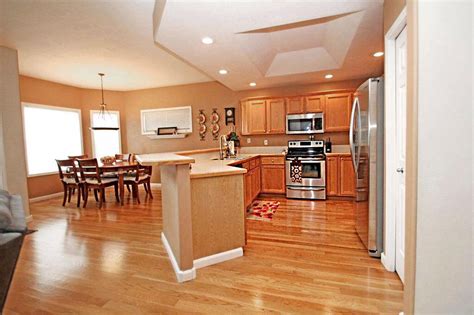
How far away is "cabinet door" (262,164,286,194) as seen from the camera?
511cm

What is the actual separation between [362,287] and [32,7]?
4.27m

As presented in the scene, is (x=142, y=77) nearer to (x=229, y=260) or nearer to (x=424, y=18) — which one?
(x=229, y=260)

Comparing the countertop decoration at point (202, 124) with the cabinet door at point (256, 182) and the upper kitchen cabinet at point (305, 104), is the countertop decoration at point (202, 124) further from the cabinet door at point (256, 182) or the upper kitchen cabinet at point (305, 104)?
the upper kitchen cabinet at point (305, 104)

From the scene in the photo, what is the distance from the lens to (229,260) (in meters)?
2.47

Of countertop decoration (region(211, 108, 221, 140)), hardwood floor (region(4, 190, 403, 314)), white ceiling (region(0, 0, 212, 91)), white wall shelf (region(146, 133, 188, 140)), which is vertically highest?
white ceiling (region(0, 0, 212, 91))

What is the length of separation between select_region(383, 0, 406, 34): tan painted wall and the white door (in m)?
0.15

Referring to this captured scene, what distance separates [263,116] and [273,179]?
144 centimetres

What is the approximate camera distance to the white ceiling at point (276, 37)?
7.48 feet

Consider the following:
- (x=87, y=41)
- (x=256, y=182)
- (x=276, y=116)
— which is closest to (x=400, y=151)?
(x=256, y=182)

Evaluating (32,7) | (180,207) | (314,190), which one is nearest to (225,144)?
(314,190)

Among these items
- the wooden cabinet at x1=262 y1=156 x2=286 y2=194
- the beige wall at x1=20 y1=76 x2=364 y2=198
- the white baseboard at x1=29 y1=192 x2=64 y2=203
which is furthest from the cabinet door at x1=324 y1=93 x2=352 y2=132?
the white baseboard at x1=29 y1=192 x2=64 y2=203

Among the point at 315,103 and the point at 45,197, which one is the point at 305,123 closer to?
the point at 315,103

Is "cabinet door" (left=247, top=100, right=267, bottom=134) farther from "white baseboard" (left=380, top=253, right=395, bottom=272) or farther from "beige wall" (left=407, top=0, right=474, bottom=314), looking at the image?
"beige wall" (left=407, top=0, right=474, bottom=314)

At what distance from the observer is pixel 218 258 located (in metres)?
2.43
